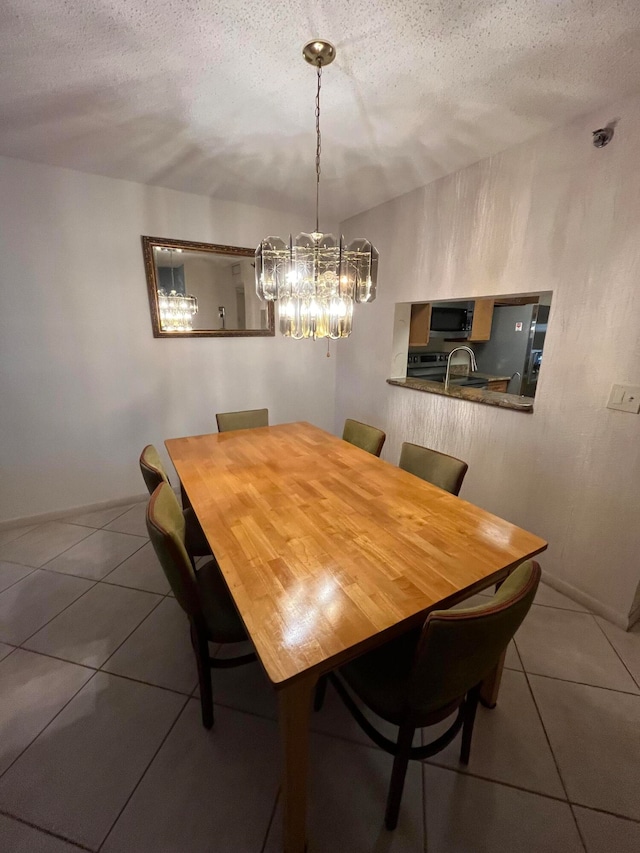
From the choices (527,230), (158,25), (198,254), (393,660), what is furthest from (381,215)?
(393,660)

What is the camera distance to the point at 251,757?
3.83 ft

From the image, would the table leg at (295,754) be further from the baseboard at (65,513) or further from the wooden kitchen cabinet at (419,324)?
the wooden kitchen cabinet at (419,324)

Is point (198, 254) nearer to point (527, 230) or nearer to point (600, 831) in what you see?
point (527, 230)

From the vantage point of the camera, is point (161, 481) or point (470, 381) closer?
point (161, 481)

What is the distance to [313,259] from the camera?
1.50 meters

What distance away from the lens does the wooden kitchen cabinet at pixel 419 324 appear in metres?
3.08

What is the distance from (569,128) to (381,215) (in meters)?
1.42

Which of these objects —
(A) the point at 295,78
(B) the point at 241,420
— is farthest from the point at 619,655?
(A) the point at 295,78

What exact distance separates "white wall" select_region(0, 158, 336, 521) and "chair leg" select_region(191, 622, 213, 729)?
81.0 inches

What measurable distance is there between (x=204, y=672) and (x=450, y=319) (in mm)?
3490

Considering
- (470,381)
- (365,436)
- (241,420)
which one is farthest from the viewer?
(470,381)

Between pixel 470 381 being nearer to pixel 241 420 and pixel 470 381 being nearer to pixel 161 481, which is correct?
pixel 241 420

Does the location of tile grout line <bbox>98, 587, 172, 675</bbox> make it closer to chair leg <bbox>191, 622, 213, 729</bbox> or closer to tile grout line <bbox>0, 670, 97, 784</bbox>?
tile grout line <bbox>0, 670, 97, 784</bbox>

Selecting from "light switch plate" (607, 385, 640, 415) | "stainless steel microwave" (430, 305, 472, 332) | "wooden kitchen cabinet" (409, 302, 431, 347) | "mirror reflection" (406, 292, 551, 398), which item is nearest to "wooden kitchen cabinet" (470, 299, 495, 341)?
"mirror reflection" (406, 292, 551, 398)
